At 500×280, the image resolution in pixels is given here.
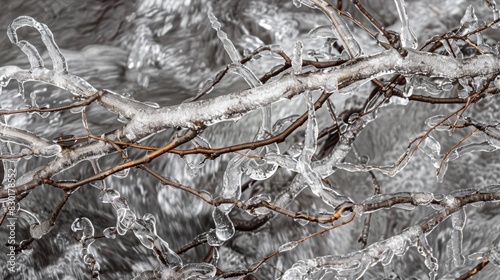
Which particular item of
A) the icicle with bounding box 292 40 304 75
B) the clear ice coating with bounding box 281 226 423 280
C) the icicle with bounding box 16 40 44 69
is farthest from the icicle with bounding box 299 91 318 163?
the icicle with bounding box 16 40 44 69

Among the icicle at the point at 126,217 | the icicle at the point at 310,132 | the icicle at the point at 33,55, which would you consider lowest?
the icicle at the point at 126,217

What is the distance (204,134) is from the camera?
2479 millimetres

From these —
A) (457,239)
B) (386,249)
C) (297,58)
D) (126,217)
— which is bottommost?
(457,239)

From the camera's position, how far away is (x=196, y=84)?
8.71 ft

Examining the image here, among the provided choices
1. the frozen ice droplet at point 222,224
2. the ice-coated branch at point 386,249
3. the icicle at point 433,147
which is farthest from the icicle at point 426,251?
the frozen ice droplet at point 222,224

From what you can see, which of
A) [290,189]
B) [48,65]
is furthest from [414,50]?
[48,65]

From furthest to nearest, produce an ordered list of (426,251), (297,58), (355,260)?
(426,251) < (355,260) < (297,58)

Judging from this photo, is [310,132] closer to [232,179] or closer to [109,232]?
[232,179]

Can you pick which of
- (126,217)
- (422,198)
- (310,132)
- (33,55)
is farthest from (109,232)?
(422,198)

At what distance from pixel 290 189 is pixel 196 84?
88 cm

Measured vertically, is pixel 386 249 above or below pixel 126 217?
below

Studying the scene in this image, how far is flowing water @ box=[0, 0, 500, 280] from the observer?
2.31 m

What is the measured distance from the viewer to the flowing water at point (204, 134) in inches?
91.1

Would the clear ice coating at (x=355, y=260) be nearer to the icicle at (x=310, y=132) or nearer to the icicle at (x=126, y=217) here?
the icicle at (x=310, y=132)
